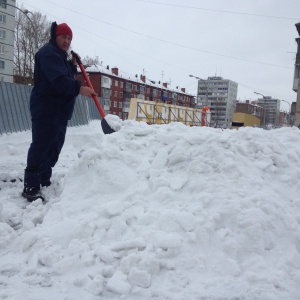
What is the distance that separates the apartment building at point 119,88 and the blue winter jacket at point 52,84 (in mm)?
44342

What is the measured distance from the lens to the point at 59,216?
250 centimetres

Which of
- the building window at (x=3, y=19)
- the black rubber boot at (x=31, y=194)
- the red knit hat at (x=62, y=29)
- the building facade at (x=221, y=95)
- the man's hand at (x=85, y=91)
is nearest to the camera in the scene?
the black rubber boot at (x=31, y=194)

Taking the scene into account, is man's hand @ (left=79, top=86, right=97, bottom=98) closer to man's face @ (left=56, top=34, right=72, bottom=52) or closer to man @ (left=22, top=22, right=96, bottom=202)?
man @ (left=22, top=22, right=96, bottom=202)

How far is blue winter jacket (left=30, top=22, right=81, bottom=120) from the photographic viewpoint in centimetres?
296

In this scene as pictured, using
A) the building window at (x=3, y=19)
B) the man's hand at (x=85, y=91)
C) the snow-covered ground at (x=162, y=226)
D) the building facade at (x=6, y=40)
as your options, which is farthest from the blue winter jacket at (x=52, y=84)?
the building window at (x=3, y=19)

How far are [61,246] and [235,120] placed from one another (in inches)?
895

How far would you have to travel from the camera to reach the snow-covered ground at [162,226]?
184cm

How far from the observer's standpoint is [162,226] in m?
2.25

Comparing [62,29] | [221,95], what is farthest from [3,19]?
[221,95]

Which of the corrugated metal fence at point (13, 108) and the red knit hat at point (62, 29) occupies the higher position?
the red knit hat at point (62, 29)

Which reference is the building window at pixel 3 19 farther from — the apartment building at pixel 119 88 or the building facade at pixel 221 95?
the building facade at pixel 221 95

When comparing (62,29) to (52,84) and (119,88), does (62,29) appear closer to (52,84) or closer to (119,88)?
(52,84)

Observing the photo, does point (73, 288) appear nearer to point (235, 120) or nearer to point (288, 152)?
point (288, 152)

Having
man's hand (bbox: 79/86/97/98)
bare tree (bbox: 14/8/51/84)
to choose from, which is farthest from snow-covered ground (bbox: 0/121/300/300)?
bare tree (bbox: 14/8/51/84)
